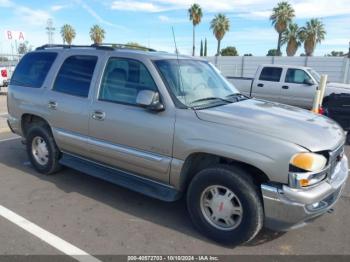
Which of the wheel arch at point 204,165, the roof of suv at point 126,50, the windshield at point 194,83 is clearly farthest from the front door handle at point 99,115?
the wheel arch at point 204,165

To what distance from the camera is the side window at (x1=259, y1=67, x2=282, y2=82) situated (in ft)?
41.3

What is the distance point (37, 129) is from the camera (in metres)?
5.25

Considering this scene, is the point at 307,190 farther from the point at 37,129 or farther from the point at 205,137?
the point at 37,129

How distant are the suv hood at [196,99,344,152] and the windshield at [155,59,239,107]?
241mm

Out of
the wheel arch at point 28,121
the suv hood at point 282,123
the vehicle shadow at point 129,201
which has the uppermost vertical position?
the suv hood at point 282,123

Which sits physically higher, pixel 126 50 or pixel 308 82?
pixel 126 50

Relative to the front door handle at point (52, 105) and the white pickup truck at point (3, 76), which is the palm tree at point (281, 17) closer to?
the white pickup truck at point (3, 76)

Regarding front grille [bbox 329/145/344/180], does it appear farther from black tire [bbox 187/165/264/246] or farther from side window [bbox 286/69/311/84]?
side window [bbox 286/69/311/84]

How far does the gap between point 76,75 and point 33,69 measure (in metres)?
1.11

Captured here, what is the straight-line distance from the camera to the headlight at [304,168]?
304cm

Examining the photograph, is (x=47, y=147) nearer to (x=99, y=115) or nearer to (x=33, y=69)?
(x=33, y=69)

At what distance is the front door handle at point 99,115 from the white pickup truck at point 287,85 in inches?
361

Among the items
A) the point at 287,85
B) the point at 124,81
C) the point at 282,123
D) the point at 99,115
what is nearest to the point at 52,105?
the point at 99,115

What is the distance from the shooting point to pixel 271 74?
12.8 m
